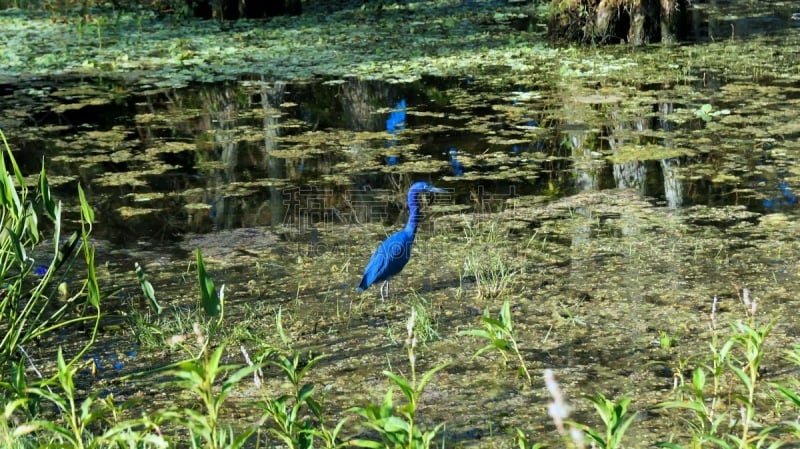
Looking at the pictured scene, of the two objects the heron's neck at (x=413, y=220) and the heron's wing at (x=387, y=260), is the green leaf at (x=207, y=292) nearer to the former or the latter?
the heron's wing at (x=387, y=260)

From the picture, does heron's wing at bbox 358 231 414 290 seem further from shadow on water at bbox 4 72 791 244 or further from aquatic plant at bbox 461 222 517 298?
shadow on water at bbox 4 72 791 244

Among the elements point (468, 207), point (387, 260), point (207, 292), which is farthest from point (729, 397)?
point (468, 207)

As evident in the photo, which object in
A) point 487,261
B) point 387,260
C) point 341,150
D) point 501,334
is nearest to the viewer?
point 501,334

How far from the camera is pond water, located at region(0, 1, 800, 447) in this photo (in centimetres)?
349

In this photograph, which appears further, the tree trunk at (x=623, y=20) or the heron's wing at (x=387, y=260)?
the tree trunk at (x=623, y=20)

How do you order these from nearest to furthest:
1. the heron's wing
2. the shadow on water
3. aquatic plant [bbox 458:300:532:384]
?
aquatic plant [bbox 458:300:532:384], the heron's wing, the shadow on water

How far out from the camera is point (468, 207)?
5.19 metres

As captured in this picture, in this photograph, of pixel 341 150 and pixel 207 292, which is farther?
pixel 341 150

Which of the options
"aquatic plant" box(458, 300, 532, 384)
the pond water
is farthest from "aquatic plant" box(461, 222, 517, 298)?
"aquatic plant" box(458, 300, 532, 384)

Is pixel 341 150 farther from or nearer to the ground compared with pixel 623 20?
nearer to the ground

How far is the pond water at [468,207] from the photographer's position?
11.5 feet

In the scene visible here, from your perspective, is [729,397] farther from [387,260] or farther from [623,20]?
[623,20]

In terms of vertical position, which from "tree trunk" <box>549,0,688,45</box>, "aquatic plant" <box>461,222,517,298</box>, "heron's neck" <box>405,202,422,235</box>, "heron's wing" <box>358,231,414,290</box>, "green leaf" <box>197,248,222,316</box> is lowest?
"aquatic plant" <box>461,222,517,298</box>

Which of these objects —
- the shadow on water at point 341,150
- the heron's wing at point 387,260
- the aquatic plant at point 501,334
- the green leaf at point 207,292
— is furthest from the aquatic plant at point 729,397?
the shadow on water at point 341,150
